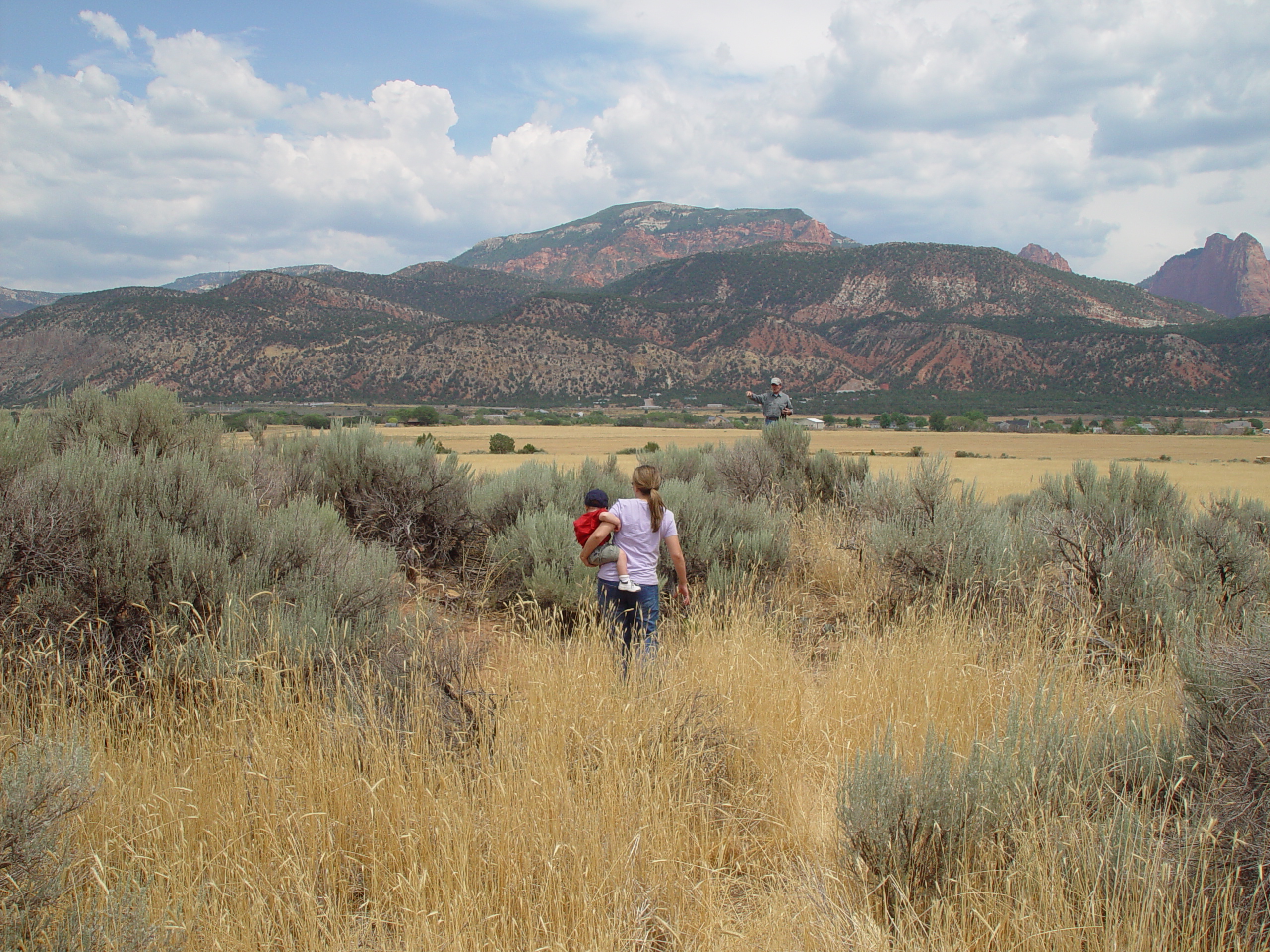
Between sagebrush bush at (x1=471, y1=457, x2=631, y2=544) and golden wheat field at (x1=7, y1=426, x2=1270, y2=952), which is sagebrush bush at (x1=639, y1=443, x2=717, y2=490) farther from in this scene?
golden wheat field at (x1=7, y1=426, x2=1270, y2=952)

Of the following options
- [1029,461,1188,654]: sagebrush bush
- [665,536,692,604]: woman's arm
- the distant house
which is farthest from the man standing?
the distant house

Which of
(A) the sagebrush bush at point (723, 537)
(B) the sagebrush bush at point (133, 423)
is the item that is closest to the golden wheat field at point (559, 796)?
(A) the sagebrush bush at point (723, 537)

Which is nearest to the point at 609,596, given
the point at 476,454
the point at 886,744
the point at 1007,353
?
the point at 886,744

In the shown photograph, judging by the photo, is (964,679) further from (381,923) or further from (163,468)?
(163,468)

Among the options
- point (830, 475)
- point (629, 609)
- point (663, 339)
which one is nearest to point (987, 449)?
point (830, 475)

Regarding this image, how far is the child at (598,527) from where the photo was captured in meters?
5.21

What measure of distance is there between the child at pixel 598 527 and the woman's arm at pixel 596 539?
3 cm

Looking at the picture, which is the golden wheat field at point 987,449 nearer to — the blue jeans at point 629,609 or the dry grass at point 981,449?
the dry grass at point 981,449

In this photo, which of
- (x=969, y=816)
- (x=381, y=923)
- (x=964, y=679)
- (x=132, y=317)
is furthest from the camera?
(x=132, y=317)

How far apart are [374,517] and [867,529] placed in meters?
5.25

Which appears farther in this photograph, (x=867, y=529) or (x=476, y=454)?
(x=476, y=454)

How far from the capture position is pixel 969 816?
2.66m

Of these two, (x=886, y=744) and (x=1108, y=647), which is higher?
(x=886, y=744)

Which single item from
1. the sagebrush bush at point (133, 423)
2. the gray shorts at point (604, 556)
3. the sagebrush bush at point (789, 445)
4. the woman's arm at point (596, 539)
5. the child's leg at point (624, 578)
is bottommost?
the child's leg at point (624, 578)
